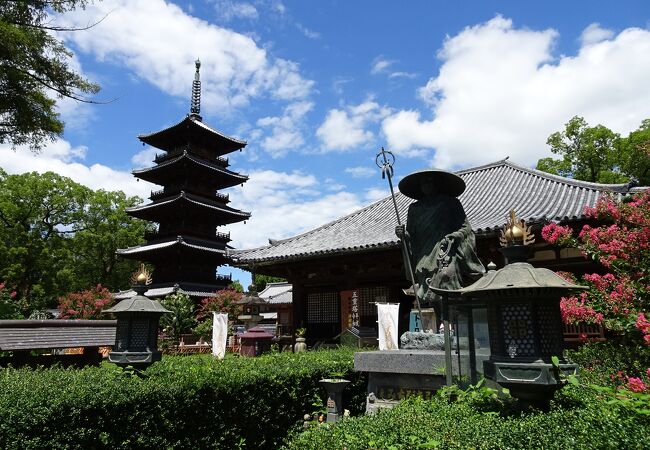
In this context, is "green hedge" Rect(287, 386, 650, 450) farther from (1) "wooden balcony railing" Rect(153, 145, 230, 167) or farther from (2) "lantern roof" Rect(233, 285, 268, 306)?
(1) "wooden balcony railing" Rect(153, 145, 230, 167)

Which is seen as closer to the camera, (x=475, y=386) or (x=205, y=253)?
(x=475, y=386)

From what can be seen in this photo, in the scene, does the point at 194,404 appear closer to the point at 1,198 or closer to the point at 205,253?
the point at 205,253

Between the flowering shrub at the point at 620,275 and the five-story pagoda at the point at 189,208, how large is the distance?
80.5 ft

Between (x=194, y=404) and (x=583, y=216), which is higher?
(x=583, y=216)

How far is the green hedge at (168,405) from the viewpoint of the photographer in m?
4.08

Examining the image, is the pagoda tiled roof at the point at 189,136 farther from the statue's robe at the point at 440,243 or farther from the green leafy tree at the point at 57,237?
the statue's robe at the point at 440,243

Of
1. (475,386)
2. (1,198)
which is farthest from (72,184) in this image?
(475,386)

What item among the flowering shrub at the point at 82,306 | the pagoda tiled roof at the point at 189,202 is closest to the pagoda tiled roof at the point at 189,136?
the pagoda tiled roof at the point at 189,202

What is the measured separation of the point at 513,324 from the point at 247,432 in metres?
3.95

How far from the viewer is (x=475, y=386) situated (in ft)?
14.4

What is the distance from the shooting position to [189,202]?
95.8ft

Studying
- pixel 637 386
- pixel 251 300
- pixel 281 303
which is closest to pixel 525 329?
pixel 637 386

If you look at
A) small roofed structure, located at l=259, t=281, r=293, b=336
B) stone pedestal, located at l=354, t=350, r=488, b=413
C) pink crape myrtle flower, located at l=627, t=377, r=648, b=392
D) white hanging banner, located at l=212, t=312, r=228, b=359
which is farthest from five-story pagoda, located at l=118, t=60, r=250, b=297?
pink crape myrtle flower, located at l=627, t=377, r=648, b=392

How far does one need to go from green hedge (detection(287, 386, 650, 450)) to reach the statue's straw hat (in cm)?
319
